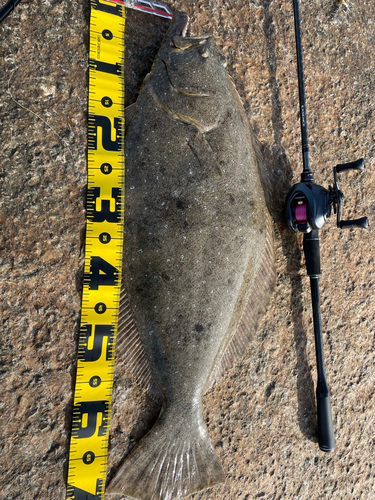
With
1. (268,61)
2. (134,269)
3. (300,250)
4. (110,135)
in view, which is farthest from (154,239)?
(268,61)

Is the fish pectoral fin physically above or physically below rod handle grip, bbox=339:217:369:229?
above

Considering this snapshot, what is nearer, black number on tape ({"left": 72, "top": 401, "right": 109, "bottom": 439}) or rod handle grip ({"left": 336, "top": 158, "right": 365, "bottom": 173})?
black number on tape ({"left": 72, "top": 401, "right": 109, "bottom": 439})

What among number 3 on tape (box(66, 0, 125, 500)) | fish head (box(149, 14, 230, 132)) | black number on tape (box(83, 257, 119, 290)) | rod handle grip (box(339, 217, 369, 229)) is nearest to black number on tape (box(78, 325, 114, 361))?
number 3 on tape (box(66, 0, 125, 500))

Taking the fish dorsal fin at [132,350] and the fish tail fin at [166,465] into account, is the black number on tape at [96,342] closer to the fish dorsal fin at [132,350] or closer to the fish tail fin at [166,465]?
the fish dorsal fin at [132,350]

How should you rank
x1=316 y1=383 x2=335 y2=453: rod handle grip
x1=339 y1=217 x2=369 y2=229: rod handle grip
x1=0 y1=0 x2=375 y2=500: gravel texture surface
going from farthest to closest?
x1=316 y1=383 x2=335 y2=453: rod handle grip → x1=339 y1=217 x2=369 y2=229: rod handle grip → x1=0 y1=0 x2=375 y2=500: gravel texture surface

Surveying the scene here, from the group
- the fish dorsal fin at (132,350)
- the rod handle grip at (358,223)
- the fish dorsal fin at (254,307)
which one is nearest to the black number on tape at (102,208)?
the fish dorsal fin at (132,350)

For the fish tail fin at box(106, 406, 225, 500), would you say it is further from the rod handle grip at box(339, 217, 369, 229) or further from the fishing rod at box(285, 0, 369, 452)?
the rod handle grip at box(339, 217, 369, 229)

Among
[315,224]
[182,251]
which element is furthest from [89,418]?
[315,224]
